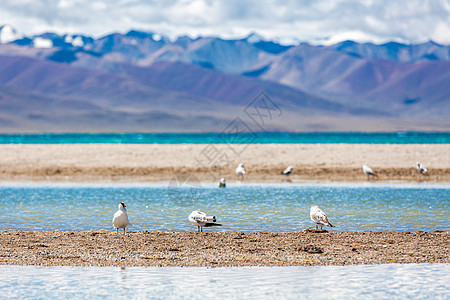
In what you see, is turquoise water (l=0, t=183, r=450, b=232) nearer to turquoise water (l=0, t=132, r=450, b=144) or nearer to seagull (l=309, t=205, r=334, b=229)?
seagull (l=309, t=205, r=334, b=229)

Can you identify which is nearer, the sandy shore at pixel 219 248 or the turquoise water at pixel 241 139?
the sandy shore at pixel 219 248

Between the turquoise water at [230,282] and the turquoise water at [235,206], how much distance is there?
420 centimetres

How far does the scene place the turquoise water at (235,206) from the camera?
14.9 metres

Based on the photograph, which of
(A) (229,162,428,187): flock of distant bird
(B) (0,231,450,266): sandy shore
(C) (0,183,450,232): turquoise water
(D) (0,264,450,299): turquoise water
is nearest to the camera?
(D) (0,264,450,299): turquoise water

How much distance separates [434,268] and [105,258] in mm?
4725

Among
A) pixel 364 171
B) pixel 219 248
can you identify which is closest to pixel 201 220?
pixel 219 248

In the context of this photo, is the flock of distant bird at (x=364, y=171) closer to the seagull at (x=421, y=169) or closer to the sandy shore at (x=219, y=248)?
the seagull at (x=421, y=169)

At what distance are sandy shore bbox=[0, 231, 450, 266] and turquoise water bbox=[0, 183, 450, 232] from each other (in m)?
1.37

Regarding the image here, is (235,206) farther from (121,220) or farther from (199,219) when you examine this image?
(121,220)

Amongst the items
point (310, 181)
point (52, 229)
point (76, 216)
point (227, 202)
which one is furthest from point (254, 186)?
point (52, 229)

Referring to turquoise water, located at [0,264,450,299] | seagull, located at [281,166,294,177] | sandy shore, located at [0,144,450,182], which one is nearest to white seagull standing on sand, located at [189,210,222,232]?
turquoise water, located at [0,264,450,299]

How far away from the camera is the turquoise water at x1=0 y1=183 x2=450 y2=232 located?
586 inches

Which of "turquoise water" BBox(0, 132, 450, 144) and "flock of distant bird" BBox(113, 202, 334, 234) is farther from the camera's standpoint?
"turquoise water" BBox(0, 132, 450, 144)

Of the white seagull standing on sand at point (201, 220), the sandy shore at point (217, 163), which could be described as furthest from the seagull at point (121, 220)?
the sandy shore at point (217, 163)
